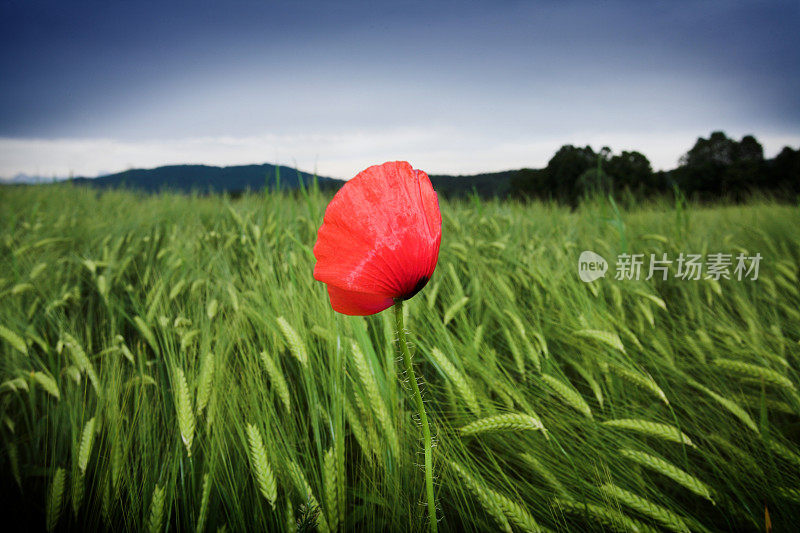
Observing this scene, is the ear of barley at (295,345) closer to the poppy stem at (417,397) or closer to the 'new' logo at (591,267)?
the poppy stem at (417,397)

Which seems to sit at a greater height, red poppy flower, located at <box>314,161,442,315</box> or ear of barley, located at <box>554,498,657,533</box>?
red poppy flower, located at <box>314,161,442,315</box>

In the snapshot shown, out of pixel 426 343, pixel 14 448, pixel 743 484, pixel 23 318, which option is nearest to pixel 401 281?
pixel 426 343

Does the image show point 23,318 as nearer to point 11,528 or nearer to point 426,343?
point 11,528

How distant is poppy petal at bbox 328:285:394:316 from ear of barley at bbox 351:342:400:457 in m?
0.31

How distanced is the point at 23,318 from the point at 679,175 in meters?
24.7

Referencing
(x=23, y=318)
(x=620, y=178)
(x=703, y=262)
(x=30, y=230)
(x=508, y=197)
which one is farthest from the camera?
(x=620, y=178)

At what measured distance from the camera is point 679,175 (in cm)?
2000

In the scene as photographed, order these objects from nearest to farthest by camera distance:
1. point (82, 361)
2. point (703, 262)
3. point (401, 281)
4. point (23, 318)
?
point (401, 281) → point (82, 361) → point (23, 318) → point (703, 262)

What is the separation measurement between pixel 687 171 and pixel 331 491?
84.0 feet

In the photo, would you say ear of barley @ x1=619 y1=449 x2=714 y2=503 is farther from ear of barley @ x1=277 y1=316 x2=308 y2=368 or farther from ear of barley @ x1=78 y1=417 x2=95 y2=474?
ear of barley @ x1=78 y1=417 x2=95 y2=474

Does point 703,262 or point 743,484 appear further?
point 703,262

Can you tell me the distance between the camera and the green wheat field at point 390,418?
0.72 m

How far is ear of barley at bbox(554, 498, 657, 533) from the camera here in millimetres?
643

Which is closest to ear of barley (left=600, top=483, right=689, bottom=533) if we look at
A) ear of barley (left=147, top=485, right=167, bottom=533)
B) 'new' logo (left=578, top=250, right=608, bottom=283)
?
ear of barley (left=147, top=485, right=167, bottom=533)
